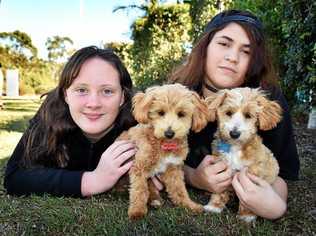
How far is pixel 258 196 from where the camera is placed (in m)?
3.13

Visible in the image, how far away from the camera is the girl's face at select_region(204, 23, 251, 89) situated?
12.2 ft

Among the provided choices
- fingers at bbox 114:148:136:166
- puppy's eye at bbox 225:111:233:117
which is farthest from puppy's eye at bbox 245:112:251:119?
fingers at bbox 114:148:136:166

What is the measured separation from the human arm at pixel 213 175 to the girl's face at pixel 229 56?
79 centimetres

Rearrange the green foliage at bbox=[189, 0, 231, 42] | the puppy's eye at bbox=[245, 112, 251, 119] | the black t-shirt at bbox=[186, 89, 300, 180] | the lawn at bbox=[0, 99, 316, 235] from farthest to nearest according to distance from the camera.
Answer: the green foliage at bbox=[189, 0, 231, 42] < the black t-shirt at bbox=[186, 89, 300, 180] < the puppy's eye at bbox=[245, 112, 251, 119] < the lawn at bbox=[0, 99, 316, 235]

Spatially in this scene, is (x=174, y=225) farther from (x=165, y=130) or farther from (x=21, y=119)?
(x=21, y=119)

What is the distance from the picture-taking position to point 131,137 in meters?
3.54

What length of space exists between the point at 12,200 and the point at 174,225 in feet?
5.00

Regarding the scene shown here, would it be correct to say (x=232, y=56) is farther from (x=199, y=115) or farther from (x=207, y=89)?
(x=199, y=115)

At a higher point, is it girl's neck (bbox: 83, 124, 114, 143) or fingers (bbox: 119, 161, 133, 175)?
girl's neck (bbox: 83, 124, 114, 143)

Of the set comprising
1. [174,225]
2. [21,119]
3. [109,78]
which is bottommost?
[21,119]

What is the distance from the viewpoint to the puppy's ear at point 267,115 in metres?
3.16

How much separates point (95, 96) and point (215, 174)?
1.19m

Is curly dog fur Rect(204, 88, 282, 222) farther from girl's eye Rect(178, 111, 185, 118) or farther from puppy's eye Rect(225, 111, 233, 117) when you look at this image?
girl's eye Rect(178, 111, 185, 118)

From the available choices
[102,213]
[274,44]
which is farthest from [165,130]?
[274,44]
